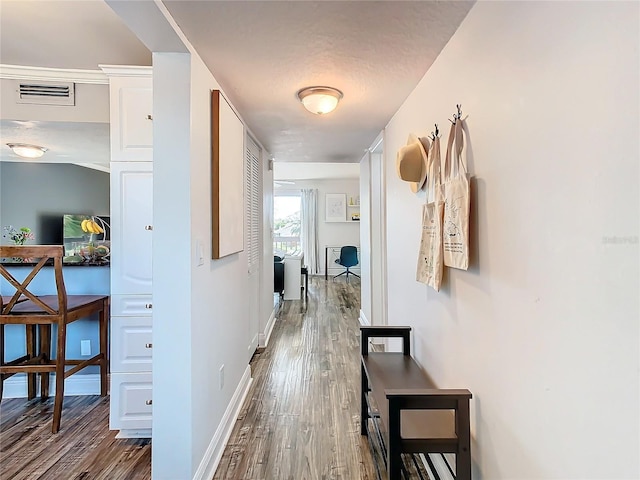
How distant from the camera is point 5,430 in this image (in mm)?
2025

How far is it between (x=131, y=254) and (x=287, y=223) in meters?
6.71

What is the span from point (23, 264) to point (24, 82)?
1.34 meters

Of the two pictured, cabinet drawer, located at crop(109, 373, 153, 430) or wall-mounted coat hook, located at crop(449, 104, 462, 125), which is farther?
cabinet drawer, located at crop(109, 373, 153, 430)

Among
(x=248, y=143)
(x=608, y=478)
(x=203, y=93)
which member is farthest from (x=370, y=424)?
(x=248, y=143)

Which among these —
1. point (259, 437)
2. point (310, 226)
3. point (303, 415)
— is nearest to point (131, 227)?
point (259, 437)

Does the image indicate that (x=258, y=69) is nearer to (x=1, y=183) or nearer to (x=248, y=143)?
(x=248, y=143)

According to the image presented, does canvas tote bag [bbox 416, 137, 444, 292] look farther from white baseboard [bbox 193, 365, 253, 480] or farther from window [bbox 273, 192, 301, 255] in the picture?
window [bbox 273, 192, 301, 255]

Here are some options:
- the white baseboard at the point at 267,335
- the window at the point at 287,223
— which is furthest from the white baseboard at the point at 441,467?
the window at the point at 287,223

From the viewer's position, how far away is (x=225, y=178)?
1864mm

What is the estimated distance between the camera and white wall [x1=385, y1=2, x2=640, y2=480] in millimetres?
623

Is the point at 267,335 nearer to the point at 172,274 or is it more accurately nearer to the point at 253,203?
the point at 253,203

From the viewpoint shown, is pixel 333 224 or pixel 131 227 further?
pixel 333 224

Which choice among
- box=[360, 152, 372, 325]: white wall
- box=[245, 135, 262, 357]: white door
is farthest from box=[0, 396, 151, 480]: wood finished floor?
box=[360, 152, 372, 325]: white wall

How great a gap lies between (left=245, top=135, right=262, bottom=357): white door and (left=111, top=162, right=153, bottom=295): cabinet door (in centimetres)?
94
